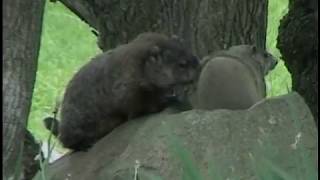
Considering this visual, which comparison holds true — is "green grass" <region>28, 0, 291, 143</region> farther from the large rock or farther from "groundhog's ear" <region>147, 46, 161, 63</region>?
the large rock

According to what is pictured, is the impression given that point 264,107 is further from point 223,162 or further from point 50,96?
A: point 50,96

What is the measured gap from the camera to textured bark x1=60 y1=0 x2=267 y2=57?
19.7ft

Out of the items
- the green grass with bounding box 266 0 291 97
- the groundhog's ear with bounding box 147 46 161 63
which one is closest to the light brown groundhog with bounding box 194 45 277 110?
the groundhog's ear with bounding box 147 46 161 63

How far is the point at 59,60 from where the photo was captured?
11.4 metres

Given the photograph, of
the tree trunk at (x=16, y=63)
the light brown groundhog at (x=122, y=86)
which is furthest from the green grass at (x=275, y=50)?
the tree trunk at (x=16, y=63)

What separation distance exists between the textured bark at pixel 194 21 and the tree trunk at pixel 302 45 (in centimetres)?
15

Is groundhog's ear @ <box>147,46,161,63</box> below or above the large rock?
above

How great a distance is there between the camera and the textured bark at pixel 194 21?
19.7 feet

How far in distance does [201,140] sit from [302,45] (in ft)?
7.05

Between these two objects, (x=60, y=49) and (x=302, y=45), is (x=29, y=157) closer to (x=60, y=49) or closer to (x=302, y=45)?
(x=302, y=45)

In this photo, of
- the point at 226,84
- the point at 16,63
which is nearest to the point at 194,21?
the point at 226,84

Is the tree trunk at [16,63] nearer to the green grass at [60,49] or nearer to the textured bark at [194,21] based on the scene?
the textured bark at [194,21]

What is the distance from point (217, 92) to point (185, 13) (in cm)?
107

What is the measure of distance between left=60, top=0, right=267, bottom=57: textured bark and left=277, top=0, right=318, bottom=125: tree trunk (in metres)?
0.15
